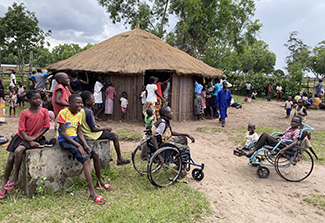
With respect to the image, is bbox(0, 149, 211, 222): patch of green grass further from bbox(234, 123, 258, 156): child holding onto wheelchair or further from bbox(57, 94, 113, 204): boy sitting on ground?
bbox(234, 123, 258, 156): child holding onto wheelchair

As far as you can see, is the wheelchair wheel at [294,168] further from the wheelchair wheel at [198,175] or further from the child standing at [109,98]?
the child standing at [109,98]

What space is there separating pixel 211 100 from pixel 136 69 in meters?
3.98

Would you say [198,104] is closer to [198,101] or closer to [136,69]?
[198,101]

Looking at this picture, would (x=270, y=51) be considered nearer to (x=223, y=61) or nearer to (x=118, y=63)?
(x=223, y=61)

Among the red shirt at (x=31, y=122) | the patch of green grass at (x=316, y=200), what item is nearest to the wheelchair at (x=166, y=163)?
the red shirt at (x=31, y=122)

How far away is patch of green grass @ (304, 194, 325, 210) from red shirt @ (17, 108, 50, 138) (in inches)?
182

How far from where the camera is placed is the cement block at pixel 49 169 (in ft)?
12.4

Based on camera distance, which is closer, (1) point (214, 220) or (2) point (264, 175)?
(1) point (214, 220)

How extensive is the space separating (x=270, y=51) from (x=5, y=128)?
5125cm

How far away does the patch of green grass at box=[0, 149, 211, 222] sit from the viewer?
11.0 feet

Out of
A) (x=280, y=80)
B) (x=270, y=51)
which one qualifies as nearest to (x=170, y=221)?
(x=280, y=80)

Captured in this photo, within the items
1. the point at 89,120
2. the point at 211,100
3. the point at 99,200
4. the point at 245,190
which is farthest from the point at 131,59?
the point at 99,200

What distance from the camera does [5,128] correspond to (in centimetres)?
863

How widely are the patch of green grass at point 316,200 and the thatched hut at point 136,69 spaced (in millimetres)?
6707
